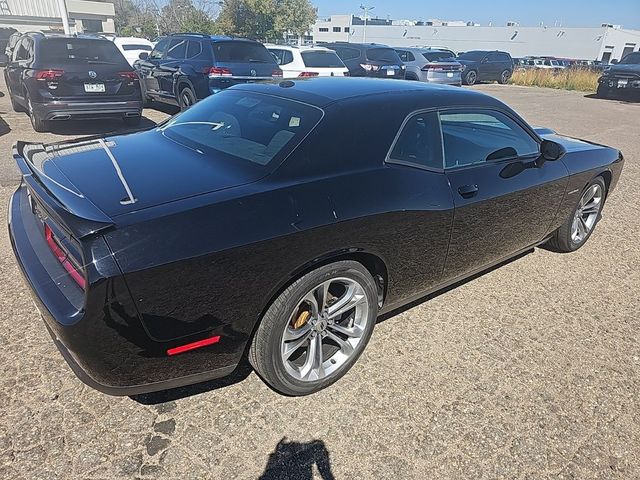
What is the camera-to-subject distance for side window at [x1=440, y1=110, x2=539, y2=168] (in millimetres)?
2979

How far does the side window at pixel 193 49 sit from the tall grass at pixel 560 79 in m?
20.3

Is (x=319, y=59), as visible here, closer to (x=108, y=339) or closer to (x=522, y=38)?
(x=108, y=339)

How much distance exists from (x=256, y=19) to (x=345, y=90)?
127 ft

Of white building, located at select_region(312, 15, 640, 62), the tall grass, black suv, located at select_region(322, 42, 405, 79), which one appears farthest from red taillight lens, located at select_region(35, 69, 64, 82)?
white building, located at select_region(312, 15, 640, 62)

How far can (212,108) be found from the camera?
10.3 ft

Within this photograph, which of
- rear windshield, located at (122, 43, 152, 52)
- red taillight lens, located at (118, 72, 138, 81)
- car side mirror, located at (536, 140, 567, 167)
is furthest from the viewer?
rear windshield, located at (122, 43, 152, 52)

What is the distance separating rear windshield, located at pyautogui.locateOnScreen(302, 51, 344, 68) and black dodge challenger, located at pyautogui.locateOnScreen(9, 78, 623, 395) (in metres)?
8.92

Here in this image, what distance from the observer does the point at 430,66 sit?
55.6 feet

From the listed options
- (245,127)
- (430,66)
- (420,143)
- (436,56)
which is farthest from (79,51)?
(436,56)

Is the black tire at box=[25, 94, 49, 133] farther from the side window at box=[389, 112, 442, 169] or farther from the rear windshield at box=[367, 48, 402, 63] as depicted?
the rear windshield at box=[367, 48, 402, 63]

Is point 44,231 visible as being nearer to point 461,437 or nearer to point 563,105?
point 461,437

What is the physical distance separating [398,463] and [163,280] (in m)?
1.34

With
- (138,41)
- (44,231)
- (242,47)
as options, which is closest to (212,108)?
(44,231)

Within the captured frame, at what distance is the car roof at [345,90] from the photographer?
2723 mm
